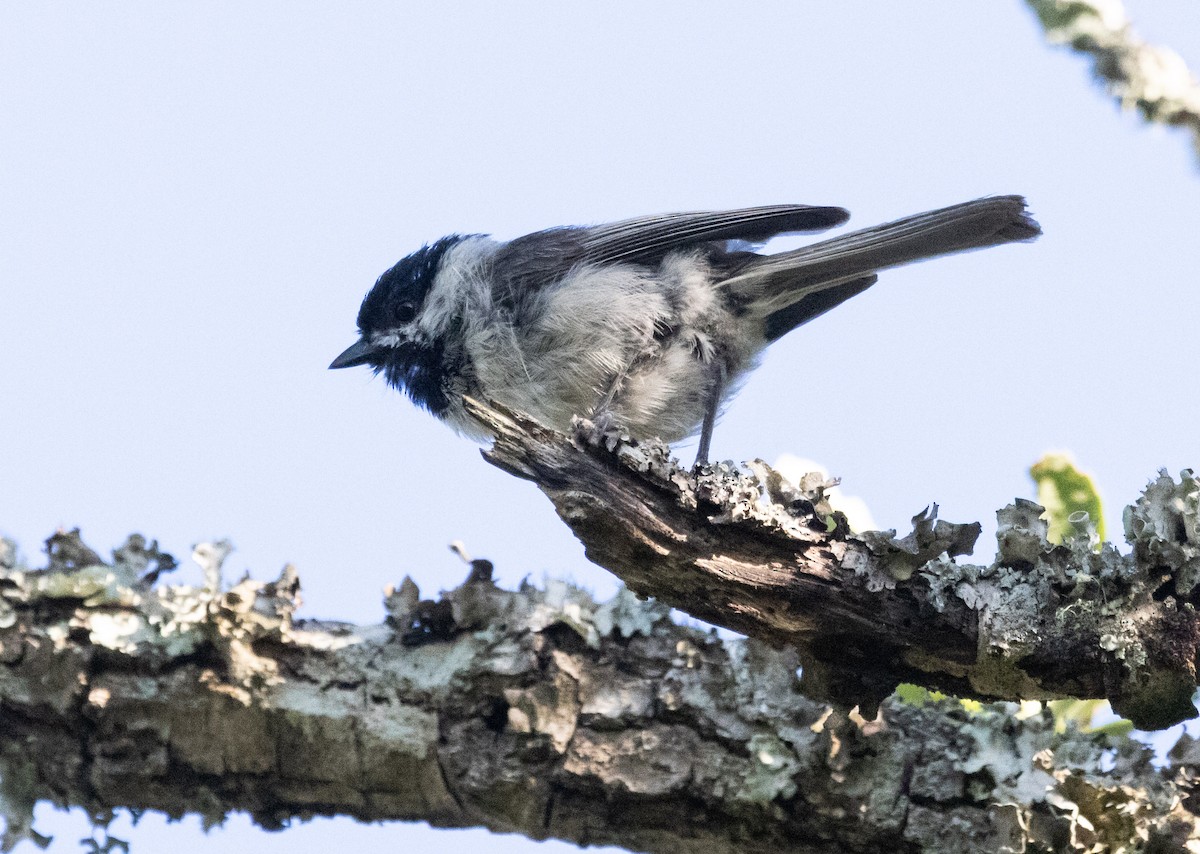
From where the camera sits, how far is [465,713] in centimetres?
293

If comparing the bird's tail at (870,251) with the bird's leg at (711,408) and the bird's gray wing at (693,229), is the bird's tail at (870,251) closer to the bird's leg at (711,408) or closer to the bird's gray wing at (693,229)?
the bird's gray wing at (693,229)

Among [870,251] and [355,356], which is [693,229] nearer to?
[870,251]

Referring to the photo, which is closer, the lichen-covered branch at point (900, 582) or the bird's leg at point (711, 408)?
the lichen-covered branch at point (900, 582)

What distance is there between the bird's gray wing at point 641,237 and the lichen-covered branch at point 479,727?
1940 mm

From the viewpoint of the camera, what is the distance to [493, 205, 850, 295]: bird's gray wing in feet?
14.8

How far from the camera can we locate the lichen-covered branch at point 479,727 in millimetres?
2760

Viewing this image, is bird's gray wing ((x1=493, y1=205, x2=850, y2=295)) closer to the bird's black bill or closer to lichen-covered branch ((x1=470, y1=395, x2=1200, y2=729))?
the bird's black bill

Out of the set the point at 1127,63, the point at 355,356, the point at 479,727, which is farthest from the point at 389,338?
the point at 1127,63

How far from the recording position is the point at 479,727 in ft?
9.57

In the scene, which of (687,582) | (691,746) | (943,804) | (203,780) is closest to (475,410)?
(687,582)

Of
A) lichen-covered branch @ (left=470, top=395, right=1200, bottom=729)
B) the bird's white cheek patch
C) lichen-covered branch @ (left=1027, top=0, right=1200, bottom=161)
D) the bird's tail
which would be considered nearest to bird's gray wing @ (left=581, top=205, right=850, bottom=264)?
the bird's tail

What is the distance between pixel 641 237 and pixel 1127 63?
9.46 feet

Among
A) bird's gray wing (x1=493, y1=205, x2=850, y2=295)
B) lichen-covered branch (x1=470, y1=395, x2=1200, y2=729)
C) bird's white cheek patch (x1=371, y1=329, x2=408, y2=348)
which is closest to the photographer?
lichen-covered branch (x1=470, y1=395, x2=1200, y2=729)

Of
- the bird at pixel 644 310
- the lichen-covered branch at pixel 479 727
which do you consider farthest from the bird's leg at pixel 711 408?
the lichen-covered branch at pixel 479 727
